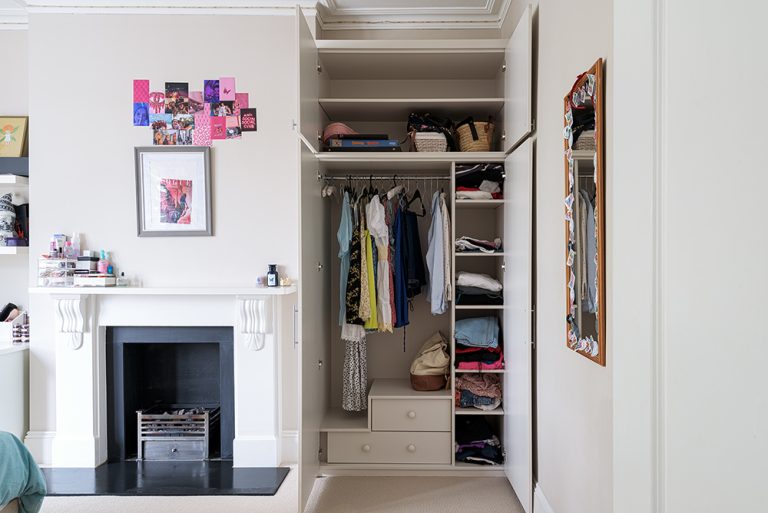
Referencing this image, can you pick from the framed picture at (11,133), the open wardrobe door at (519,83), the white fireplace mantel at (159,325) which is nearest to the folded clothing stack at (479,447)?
the white fireplace mantel at (159,325)

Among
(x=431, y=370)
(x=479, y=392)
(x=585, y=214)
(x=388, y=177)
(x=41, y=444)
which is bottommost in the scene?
(x=41, y=444)

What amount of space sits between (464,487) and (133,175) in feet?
9.07

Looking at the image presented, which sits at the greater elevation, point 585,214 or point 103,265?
point 585,214

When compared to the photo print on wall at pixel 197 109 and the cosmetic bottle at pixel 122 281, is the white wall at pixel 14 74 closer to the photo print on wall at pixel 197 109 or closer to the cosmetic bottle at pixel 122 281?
the photo print on wall at pixel 197 109

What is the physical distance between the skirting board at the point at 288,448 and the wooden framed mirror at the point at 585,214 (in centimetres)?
203

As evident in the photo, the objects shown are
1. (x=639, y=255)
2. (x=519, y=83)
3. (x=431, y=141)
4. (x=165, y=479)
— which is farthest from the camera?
(x=431, y=141)

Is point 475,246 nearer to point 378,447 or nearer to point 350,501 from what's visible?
point 378,447

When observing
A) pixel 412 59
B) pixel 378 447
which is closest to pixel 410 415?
pixel 378 447

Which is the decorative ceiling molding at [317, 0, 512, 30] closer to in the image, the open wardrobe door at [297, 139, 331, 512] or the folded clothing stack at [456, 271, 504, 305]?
the open wardrobe door at [297, 139, 331, 512]

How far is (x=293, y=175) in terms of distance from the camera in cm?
327

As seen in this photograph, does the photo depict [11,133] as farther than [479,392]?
Yes

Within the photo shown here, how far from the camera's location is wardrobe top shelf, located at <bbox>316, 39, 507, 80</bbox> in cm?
300

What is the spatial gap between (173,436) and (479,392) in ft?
6.46

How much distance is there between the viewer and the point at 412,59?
10.3 feet
